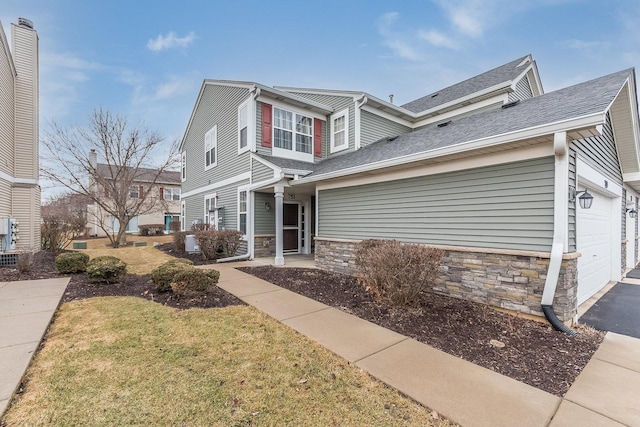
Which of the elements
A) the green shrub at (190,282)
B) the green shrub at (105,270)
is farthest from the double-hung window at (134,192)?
the green shrub at (190,282)

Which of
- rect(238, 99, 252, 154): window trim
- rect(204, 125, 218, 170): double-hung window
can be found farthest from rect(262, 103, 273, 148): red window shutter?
rect(204, 125, 218, 170): double-hung window

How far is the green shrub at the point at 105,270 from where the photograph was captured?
20.5 ft

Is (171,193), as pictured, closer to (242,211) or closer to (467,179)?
(242,211)

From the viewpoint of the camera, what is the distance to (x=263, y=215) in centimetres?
1075

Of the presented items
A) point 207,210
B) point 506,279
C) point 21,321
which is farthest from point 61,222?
point 506,279

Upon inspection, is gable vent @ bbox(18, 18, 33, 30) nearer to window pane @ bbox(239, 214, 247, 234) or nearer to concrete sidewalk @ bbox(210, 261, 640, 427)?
window pane @ bbox(239, 214, 247, 234)

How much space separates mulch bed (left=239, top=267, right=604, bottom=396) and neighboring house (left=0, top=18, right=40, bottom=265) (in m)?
11.2

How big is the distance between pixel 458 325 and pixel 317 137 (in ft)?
30.5

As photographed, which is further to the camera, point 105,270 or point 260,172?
point 260,172

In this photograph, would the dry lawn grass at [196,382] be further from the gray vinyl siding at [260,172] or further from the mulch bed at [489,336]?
the gray vinyl siding at [260,172]

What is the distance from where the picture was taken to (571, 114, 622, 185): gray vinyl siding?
4856mm

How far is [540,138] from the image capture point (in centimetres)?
409

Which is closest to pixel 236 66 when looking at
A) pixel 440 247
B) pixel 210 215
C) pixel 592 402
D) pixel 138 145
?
pixel 138 145

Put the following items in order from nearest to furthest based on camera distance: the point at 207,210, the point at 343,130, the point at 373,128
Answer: the point at 343,130 < the point at 373,128 < the point at 207,210
